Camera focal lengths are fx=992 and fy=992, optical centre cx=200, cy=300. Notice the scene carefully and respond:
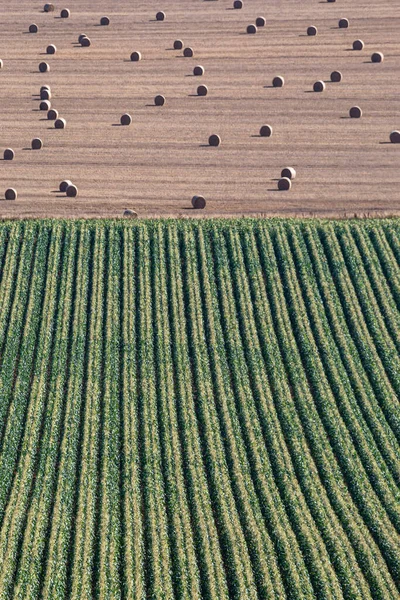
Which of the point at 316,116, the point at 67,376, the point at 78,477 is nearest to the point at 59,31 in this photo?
the point at 316,116

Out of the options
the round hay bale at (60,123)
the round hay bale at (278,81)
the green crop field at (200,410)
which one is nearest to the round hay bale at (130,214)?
the green crop field at (200,410)

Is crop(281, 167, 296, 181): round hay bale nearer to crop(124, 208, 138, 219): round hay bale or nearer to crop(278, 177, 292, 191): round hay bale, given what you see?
crop(278, 177, 292, 191): round hay bale

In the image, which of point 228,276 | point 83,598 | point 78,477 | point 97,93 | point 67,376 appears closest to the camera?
point 83,598

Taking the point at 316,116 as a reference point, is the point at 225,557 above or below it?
below

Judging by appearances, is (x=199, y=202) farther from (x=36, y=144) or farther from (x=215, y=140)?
(x=36, y=144)

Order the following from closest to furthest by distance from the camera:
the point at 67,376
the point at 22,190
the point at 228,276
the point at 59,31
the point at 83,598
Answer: the point at 83,598 → the point at 67,376 → the point at 228,276 → the point at 22,190 → the point at 59,31

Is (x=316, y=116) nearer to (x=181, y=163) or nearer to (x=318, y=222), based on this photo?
(x=181, y=163)
